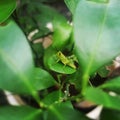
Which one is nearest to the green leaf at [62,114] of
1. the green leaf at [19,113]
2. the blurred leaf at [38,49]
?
the green leaf at [19,113]

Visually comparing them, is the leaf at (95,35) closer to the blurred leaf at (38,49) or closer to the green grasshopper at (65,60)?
the green grasshopper at (65,60)

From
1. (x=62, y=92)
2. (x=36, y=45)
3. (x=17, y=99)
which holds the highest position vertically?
(x=62, y=92)

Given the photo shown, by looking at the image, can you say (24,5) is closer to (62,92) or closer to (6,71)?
(62,92)

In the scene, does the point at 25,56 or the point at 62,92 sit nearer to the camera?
the point at 25,56

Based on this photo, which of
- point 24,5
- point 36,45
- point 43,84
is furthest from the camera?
point 24,5

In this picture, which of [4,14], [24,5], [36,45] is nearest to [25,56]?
[4,14]

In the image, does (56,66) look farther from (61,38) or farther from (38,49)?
(38,49)
